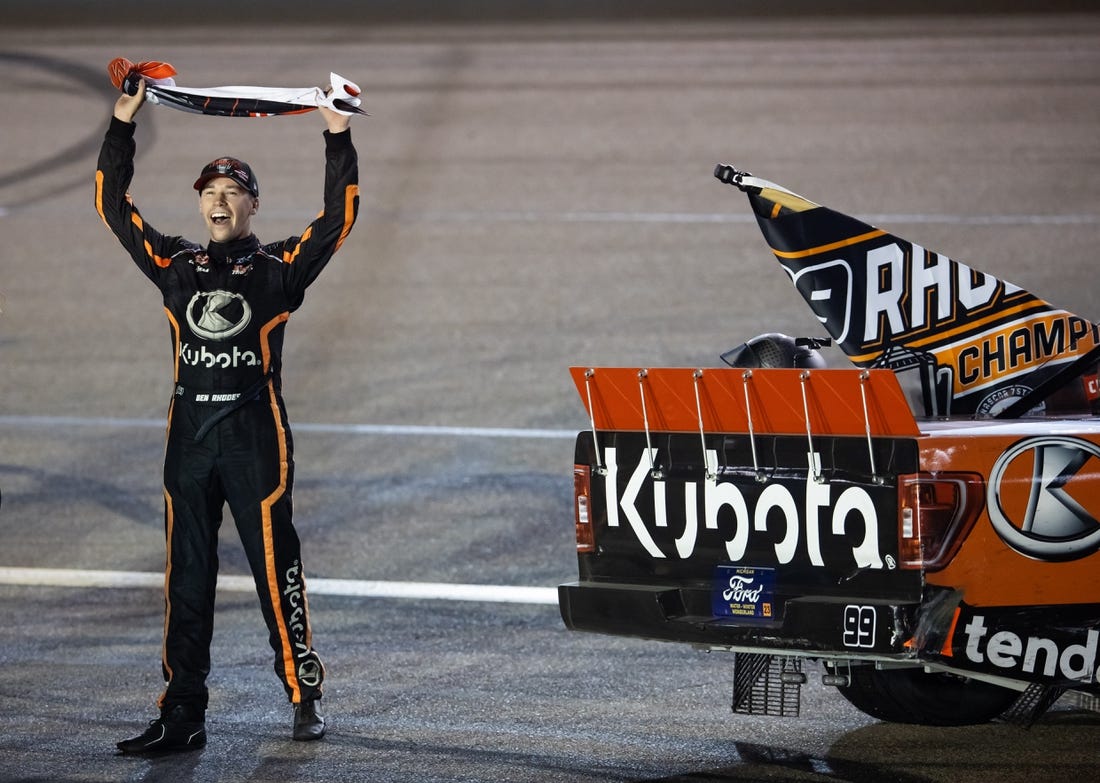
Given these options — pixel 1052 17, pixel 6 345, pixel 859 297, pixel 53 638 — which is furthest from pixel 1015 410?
pixel 1052 17

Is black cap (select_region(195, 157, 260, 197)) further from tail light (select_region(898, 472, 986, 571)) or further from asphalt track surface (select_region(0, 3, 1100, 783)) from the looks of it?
tail light (select_region(898, 472, 986, 571))

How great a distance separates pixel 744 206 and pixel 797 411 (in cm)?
1056

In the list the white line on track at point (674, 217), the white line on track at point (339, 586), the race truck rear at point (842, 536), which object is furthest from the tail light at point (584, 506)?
the white line on track at point (674, 217)

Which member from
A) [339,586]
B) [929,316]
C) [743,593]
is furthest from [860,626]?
[339,586]

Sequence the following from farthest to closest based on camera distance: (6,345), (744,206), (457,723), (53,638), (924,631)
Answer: (744,206) < (6,345) < (53,638) < (457,723) < (924,631)

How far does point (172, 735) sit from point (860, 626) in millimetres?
2396

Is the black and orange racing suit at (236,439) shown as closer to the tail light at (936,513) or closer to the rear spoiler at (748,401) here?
the rear spoiler at (748,401)

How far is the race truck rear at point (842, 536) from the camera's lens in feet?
15.4

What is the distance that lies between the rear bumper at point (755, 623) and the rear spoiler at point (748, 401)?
1.72 ft

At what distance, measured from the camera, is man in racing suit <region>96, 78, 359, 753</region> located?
5.46 m

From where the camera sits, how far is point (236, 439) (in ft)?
17.9

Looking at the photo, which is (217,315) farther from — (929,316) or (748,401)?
(929,316)

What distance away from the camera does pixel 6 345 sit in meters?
12.4

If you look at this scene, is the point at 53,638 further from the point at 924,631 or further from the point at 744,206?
the point at 744,206
